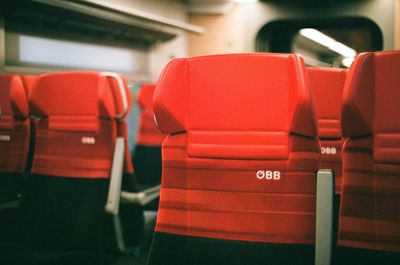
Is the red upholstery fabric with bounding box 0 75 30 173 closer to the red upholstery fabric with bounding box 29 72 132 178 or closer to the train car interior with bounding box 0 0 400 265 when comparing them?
the train car interior with bounding box 0 0 400 265

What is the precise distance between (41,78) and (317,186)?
5.66ft

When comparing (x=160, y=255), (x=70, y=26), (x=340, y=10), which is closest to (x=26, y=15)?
(x=70, y=26)

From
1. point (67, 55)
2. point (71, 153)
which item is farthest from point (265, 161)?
point (67, 55)

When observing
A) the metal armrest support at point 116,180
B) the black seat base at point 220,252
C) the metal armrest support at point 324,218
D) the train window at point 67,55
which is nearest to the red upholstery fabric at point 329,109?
the metal armrest support at point 324,218

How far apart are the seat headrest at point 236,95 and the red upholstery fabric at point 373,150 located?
6.6 inches

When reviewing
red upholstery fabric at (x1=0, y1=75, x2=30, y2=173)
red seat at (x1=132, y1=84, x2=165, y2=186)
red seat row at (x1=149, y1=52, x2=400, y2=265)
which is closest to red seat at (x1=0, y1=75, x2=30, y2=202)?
red upholstery fabric at (x1=0, y1=75, x2=30, y2=173)

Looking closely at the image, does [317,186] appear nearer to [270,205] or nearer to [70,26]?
[270,205]

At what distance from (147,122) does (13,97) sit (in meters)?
2.01

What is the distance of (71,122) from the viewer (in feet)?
8.52

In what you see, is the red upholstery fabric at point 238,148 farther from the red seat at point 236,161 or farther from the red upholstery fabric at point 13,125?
the red upholstery fabric at point 13,125

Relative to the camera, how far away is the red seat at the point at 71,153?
8.13 feet

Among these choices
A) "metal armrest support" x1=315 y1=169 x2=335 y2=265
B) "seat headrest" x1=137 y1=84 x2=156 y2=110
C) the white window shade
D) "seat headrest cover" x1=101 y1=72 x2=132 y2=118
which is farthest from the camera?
the white window shade

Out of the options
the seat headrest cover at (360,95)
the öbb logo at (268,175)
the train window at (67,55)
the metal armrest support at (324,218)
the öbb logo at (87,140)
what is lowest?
the metal armrest support at (324,218)

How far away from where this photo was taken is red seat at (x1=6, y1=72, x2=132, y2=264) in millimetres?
2479
